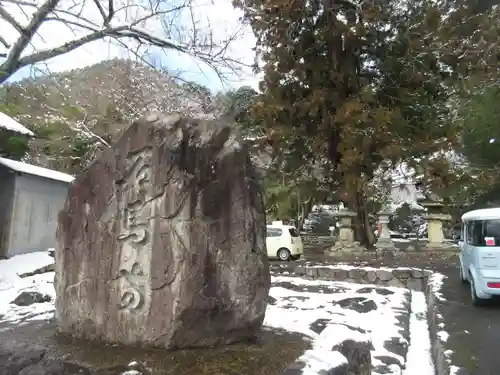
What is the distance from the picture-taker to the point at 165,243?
3.89 metres

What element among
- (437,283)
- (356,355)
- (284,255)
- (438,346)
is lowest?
(438,346)

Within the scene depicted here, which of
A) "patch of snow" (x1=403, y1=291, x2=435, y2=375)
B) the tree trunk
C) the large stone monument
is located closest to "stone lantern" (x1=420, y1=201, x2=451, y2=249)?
the tree trunk

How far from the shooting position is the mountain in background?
1617 cm

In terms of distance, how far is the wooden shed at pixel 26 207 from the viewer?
40.1 ft

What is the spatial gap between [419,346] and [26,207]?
1092cm

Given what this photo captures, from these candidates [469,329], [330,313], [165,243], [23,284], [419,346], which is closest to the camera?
[165,243]

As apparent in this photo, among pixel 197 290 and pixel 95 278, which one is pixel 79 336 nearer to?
pixel 95 278

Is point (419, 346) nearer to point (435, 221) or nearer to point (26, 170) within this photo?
point (26, 170)

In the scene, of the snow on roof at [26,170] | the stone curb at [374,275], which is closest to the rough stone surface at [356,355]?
the stone curb at [374,275]

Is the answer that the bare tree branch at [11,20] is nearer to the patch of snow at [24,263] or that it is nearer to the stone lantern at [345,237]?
the patch of snow at [24,263]

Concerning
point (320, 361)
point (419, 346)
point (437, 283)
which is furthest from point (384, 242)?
point (320, 361)

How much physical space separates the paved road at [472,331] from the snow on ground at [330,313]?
1.34 ft

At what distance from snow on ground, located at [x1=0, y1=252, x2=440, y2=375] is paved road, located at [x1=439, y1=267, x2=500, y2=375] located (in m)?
0.41

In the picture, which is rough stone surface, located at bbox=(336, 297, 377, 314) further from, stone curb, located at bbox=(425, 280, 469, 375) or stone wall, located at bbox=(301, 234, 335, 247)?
stone wall, located at bbox=(301, 234, 335, 247)
